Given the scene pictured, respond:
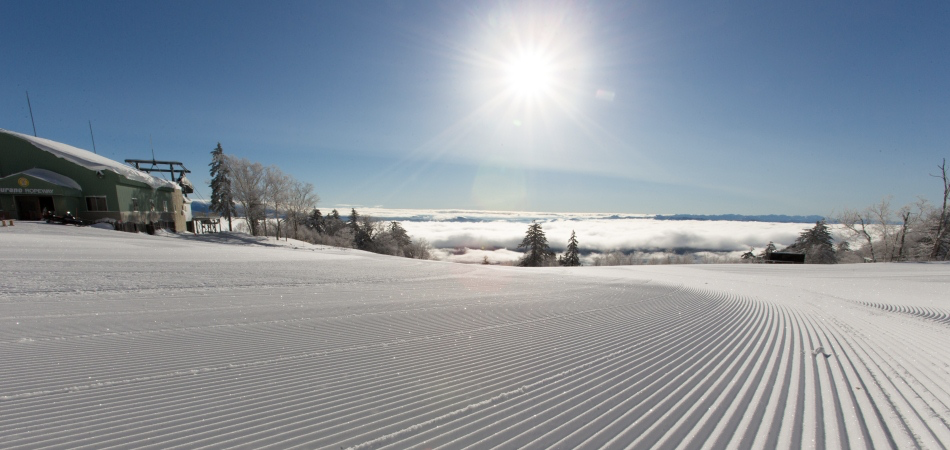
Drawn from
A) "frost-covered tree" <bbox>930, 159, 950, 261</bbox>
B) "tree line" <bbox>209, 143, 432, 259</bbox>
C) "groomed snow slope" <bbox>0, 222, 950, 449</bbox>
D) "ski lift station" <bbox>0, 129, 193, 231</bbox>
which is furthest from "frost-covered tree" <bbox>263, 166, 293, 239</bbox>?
"frost-covered tree" <bbox>930, 159, 950, 261</bbox>

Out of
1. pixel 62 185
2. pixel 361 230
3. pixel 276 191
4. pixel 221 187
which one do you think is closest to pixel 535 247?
pixel 361 230

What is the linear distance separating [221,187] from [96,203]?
595 inches

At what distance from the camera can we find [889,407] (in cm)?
301

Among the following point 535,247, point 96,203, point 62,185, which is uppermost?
point 62,185

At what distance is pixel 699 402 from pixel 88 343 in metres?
7.18

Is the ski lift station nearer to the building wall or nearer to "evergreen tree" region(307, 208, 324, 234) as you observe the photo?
the building wall

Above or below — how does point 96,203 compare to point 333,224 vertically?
above

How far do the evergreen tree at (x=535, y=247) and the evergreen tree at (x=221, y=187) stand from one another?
35.2m

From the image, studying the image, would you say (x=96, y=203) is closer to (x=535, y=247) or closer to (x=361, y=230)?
(x=361, y=230)

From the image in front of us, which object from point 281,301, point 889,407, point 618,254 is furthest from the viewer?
point 618,254

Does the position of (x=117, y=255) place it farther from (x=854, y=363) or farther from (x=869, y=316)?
(x=869, y=316)

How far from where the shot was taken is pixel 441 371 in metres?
3.58

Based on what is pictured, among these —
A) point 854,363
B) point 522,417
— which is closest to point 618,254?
point 854,363

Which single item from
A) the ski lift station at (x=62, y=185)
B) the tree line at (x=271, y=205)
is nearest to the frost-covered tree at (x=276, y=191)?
the tree line at (x=271, y=205)
